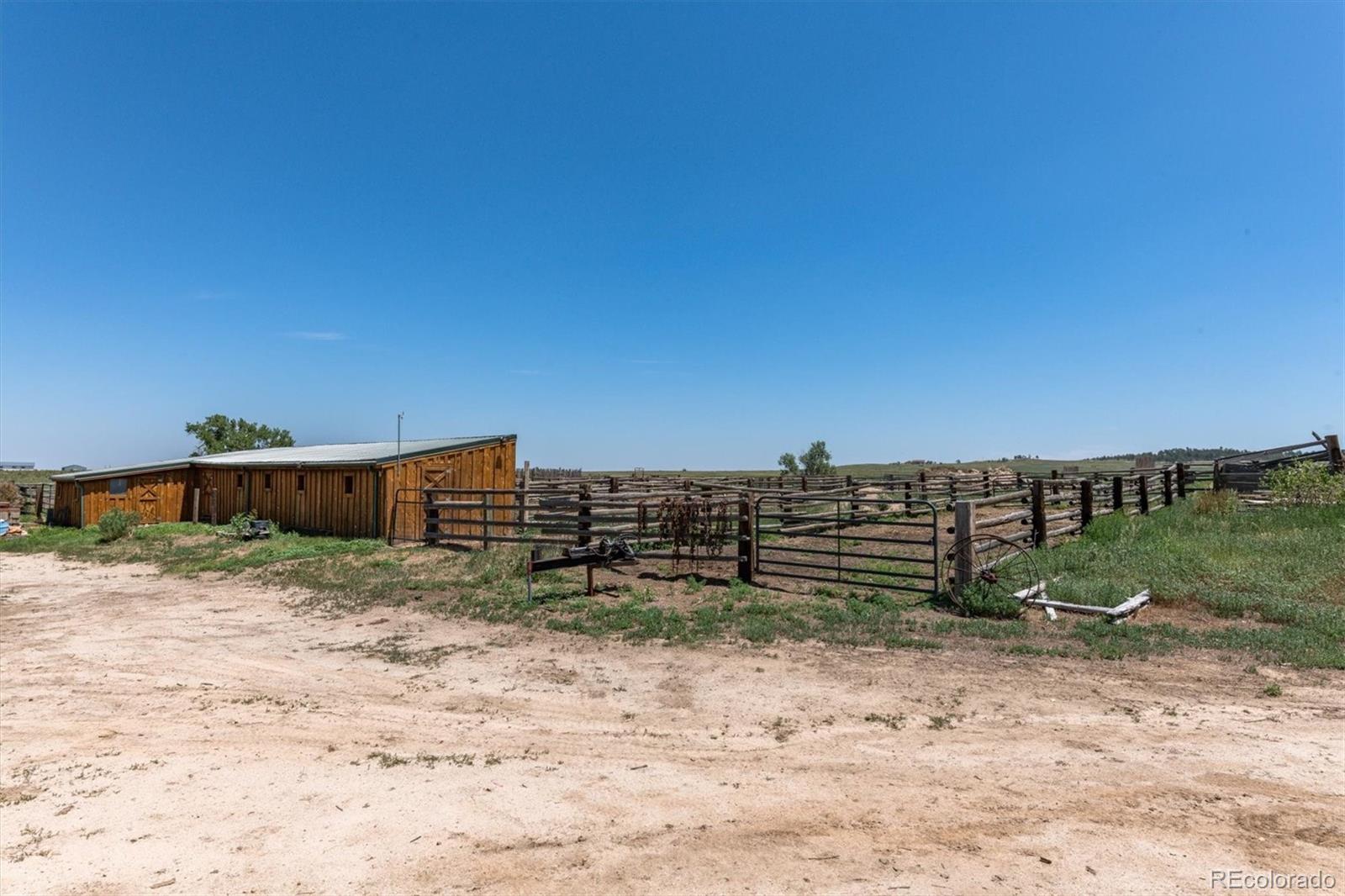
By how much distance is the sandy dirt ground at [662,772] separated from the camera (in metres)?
3.52

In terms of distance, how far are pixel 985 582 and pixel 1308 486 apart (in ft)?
45.1

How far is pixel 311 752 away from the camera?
514 centimetres

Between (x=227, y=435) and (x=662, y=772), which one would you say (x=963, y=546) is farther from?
(x=227, y=435)

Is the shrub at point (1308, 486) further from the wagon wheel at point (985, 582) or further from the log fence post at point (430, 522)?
the log fence post at point (430, 522)

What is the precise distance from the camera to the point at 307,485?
2100 centimetres

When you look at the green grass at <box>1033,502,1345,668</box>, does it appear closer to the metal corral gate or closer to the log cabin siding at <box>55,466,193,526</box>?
A: the metal corral gate

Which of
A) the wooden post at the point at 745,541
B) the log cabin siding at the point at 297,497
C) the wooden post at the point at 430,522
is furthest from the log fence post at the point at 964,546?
the log cabin siding at the point at 297,497

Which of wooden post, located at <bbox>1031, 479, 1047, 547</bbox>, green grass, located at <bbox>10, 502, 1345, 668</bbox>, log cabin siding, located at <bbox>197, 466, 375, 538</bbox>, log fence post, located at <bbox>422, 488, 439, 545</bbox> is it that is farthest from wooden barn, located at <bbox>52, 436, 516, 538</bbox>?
wooden post, located at <bbox>1031, 479, 1047, 547</bbox>

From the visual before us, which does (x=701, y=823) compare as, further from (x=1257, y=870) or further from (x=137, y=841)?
(x=137, y=841)

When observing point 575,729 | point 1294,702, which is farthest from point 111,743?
point 1294,702

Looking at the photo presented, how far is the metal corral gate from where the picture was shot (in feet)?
33.3

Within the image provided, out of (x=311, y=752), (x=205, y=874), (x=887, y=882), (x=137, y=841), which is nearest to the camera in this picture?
(x=887, y=882)

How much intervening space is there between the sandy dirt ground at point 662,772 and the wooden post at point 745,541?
384cm

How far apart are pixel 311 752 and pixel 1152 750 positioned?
6.58 m
